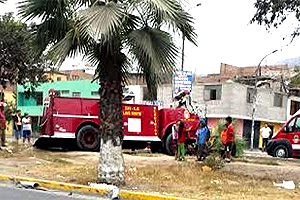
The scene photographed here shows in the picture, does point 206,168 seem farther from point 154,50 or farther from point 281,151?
point 281,151

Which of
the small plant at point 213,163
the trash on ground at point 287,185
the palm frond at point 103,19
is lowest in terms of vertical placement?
the trash on ground at point 287,185

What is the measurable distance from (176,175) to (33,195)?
15.2 feet

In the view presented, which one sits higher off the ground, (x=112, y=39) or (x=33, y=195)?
(x=112, y=39)

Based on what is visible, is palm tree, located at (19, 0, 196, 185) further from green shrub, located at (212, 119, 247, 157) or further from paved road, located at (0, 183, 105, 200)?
green shrub, located at (212, 119, 247, 157)

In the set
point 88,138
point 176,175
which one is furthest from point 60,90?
point 176,175

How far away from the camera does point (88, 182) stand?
13328 mm

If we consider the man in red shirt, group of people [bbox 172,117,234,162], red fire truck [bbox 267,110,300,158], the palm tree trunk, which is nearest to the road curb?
the palm tree trunk

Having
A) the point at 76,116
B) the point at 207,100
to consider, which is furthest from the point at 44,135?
the point at 207,100

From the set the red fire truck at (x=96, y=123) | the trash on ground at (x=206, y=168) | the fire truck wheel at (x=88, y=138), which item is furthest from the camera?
the fire truck wheel at (x=88, y=138)

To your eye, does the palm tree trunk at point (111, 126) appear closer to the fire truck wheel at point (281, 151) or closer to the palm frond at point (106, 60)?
the palm frond at point (106, 60)

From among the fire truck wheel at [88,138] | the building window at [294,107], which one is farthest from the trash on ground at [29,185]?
the building window at [294,107]

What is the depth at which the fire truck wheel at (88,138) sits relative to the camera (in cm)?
2289

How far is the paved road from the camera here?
37.0 feet

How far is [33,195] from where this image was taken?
11734mm
